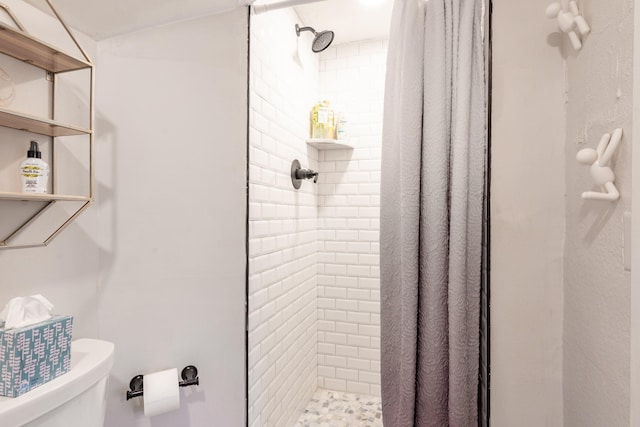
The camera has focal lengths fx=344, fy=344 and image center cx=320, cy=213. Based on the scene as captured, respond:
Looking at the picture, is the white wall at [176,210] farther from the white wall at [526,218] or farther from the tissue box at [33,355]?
the white wall at [526,218]

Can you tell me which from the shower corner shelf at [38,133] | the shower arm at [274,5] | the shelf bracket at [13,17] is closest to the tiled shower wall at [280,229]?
the shower arm at [274,5]

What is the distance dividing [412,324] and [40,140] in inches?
47.5

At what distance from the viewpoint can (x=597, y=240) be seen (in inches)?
29.8

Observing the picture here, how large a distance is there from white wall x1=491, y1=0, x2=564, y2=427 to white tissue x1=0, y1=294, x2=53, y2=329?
3.76ft

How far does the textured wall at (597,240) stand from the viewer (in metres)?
0.65

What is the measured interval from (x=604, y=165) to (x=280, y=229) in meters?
1.35

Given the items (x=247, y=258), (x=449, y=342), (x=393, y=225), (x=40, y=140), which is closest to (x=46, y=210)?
(x=40, y=140)

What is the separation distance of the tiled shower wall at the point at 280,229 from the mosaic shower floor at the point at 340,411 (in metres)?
0.07

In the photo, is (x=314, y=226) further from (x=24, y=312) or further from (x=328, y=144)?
(x=24, y=312)

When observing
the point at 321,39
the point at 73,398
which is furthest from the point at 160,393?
the point at 321,39

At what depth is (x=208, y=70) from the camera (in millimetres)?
1208

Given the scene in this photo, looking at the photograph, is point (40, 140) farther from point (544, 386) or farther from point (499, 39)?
point (544, 386)

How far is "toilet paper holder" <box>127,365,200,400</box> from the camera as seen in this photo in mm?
1053

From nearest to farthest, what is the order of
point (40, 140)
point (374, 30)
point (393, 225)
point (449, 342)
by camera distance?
point (40, 140)
point (449, 342)
point (393, 225)
point (374, 30)
